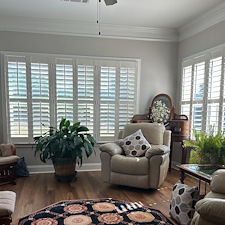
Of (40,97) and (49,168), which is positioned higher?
(40,97)

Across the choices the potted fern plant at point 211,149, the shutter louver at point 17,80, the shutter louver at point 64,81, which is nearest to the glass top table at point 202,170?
the potted fern plant at point 211,149

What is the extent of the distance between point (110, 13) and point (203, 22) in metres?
1.65

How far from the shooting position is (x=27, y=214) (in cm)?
262

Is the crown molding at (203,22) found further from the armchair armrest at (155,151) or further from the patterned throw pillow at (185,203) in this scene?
the patterned throw pillow at (185,203)

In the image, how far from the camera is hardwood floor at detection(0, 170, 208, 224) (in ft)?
9.59

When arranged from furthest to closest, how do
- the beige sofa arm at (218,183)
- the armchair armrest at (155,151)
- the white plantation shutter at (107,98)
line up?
the white plantation shutter at (107,98) < the armchair armrest at (155,151) < the beige sofa arm at (218,183)

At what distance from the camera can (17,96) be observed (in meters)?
4.14

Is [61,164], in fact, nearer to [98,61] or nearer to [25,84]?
[25,84]

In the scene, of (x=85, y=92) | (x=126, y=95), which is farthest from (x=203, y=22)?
(x=85, y=92)

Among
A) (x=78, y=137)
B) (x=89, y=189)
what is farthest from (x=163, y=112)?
(x=89, y=189)

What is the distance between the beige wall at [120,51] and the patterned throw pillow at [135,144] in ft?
3.29

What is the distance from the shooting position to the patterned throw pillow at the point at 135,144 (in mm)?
3588

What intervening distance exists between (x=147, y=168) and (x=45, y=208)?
1.51 m

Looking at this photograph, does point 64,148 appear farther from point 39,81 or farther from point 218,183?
point 218,183
